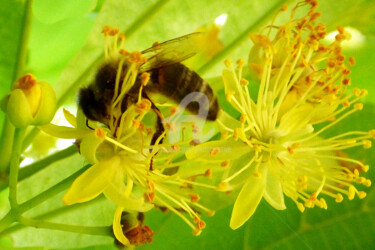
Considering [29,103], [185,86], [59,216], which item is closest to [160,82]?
[185,86]

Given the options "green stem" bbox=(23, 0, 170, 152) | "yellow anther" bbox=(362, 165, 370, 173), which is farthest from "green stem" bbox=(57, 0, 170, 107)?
"yellow anther" bbox=(362, 165, 370, 173)

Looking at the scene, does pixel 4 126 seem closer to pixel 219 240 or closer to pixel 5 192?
pixel 5 192

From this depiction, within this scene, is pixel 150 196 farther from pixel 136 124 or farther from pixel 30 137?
pixel 30 137

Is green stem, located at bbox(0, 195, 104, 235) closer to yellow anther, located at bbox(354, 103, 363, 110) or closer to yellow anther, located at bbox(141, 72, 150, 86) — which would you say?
yellow anther, located at bbox(141, 72, 150, 86)

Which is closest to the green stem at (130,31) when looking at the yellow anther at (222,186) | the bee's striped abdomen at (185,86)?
the bee's striped abdomen at (185,86)

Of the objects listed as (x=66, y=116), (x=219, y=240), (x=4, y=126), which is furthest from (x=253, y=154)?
(x=4, y=126)

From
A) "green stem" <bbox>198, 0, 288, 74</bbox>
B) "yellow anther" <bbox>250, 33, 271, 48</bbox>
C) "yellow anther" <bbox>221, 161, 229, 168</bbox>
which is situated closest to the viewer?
"yellow anther" <bbox>221, 161, 229, 168</bbox>

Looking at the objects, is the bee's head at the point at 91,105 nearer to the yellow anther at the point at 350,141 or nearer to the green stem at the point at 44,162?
the green stem at the point at 44,162
